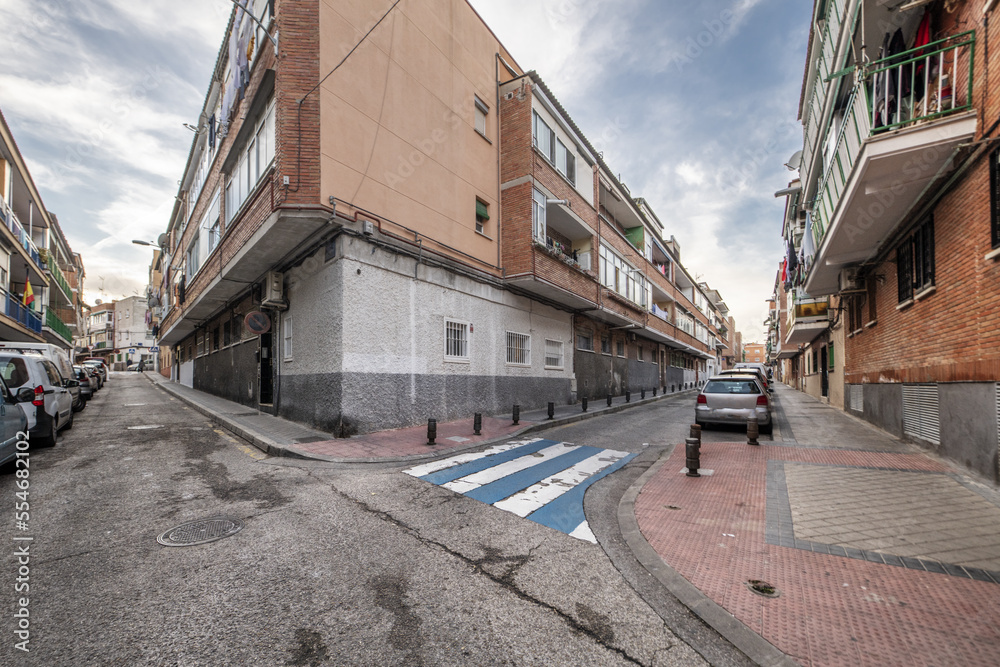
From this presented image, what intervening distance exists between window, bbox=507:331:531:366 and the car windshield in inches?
220

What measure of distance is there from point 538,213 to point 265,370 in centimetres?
992

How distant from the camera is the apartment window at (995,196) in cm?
532

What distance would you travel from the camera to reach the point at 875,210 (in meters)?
7.94

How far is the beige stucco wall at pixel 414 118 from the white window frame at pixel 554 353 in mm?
4171

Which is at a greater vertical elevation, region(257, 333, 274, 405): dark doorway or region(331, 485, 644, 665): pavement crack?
region(257, 333, 274, 405): dark doorway

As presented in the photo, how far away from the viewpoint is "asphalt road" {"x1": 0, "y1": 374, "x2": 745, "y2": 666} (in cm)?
248

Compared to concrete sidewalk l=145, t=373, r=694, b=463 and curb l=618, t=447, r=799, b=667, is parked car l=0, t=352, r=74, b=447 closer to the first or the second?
concrete sidewalk l=145, t=373, r=694, b=463

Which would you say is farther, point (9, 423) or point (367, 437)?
point (367, 437)

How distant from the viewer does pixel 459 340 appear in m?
12.2

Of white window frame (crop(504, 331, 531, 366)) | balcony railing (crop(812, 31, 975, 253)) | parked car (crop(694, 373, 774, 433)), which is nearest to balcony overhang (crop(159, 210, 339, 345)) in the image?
white window frame (crop(504, 331, 531, 366))

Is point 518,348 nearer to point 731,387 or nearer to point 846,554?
point 731,387

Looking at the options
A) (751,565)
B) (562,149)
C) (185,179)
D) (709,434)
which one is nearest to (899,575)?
(751,565)

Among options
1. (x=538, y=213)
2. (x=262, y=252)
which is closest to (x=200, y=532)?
(x=262, y=252)
